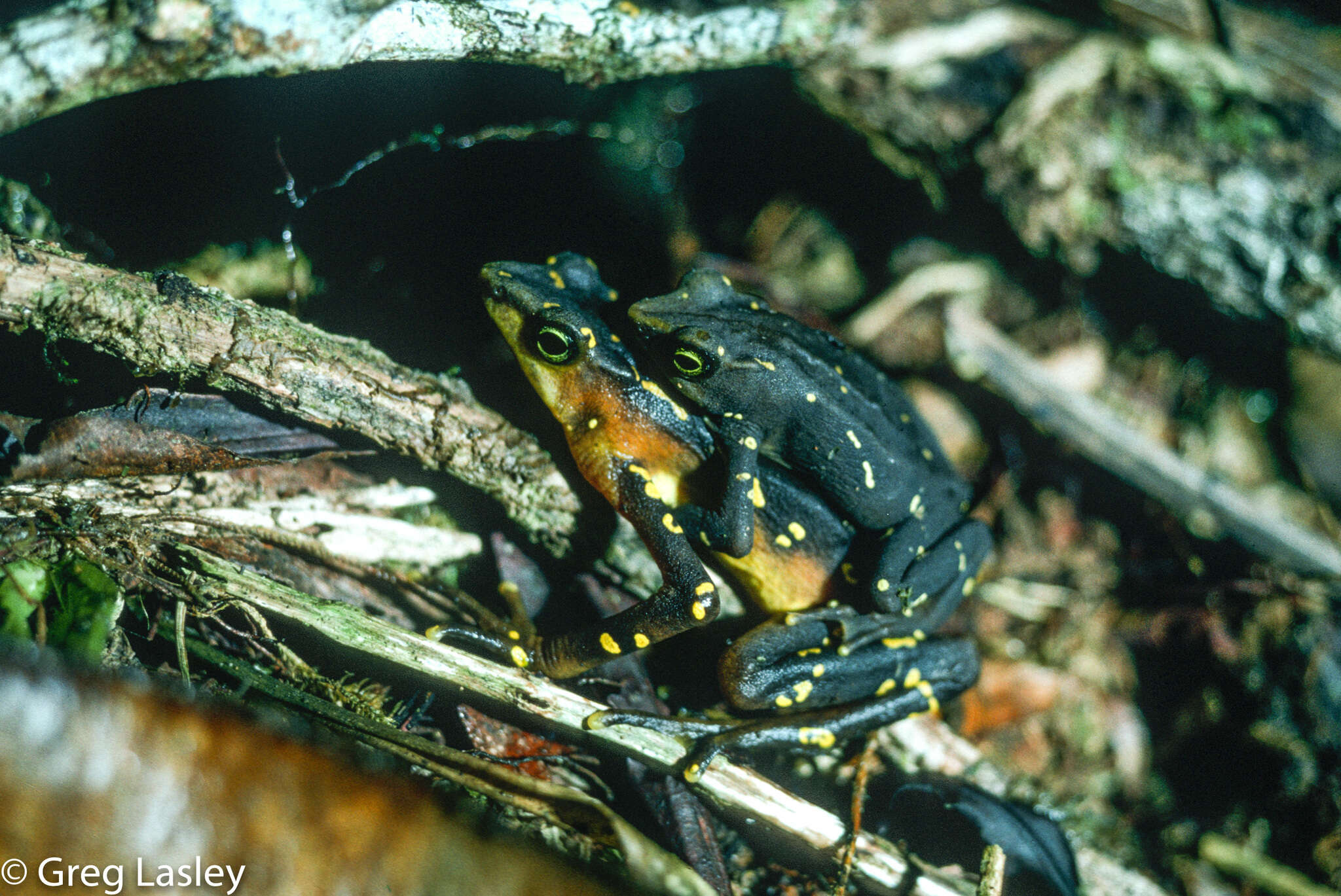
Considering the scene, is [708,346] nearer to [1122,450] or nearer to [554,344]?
[554,344]

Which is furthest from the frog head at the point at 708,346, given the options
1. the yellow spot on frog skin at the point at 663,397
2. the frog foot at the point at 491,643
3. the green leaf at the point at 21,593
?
the green leaf at the point at 21,593

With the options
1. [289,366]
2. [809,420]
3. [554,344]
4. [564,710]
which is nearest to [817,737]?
[564,710]

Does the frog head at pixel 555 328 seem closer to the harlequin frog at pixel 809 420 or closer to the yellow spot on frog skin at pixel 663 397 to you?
the yellow spot on frog skin at pixel 663 397

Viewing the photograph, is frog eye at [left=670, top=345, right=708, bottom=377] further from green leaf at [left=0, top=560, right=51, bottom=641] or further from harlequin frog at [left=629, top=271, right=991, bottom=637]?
green leaf at [left=0, top=560, right=51, bottom=641]

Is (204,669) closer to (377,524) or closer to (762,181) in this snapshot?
(377,524)

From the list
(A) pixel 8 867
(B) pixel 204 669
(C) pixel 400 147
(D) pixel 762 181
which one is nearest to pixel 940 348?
(D) pixel 762 181

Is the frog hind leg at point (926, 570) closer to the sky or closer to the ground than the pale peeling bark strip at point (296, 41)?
closer to the ground
